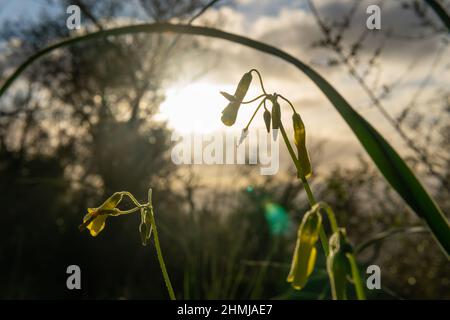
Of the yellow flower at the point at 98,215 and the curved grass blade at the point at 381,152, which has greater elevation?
the curved grass blade at the point at 381,152

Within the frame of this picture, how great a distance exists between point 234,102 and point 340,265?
0.44ft

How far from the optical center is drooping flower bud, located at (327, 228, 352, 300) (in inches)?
9.0

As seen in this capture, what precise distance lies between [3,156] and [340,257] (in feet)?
23.0

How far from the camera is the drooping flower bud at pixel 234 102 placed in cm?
33

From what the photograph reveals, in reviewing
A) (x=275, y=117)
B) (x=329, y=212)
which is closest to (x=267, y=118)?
(x=275, y=117)

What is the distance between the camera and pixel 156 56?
710 cm

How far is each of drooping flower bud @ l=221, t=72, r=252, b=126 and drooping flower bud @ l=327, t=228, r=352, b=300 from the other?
0.11 metres

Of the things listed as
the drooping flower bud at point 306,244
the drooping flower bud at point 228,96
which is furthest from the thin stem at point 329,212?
the drooping flower bud at point 228,96

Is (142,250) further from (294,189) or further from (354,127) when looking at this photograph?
(354,127)

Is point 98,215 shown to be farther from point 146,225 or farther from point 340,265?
point 340,265

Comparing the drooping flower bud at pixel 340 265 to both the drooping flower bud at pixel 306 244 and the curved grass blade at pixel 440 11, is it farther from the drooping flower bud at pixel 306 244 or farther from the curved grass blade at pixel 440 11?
the curved grass blade at pixel 440 11

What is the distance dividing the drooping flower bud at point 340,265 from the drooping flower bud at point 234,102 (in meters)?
0.11
